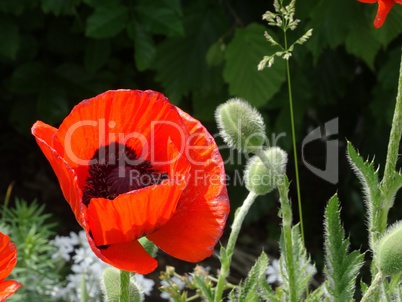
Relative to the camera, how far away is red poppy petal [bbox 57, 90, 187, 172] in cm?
Result: 88

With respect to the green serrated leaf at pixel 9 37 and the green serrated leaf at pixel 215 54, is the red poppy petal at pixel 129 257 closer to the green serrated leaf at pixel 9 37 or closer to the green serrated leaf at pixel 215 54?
the green serrated leaf at pixel 215 54

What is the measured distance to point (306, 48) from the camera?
8.02ft

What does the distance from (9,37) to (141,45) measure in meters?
0.47

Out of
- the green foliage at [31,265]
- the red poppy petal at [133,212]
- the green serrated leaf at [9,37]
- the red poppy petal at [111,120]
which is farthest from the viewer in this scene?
the green serrated leaf at [9,37]

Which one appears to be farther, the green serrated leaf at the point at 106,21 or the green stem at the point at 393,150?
the green serrated leaf at the point at 106,21

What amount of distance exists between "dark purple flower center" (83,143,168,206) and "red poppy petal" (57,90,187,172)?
12mm

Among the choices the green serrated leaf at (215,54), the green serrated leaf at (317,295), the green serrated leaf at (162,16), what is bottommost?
the green serrated leaf at (317,295)

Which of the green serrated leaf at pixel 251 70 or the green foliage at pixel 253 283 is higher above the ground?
the green serrated leaf at pixel 251 70

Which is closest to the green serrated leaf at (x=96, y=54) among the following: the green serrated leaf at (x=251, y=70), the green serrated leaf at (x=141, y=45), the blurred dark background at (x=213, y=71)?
the blurred dark background at (x=213, y=71)

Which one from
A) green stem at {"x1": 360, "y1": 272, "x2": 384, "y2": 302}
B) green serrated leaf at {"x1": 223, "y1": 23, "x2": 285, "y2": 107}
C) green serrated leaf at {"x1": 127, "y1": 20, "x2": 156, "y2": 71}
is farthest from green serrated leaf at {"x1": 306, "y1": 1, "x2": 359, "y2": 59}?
green stem at {"x1": 360, "y1": 272, "x2": 384, "y2": 302}

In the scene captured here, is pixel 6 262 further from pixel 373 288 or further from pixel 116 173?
pixel 373 288

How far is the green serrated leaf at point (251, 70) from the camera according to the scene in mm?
2268

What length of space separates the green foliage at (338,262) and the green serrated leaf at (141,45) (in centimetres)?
145

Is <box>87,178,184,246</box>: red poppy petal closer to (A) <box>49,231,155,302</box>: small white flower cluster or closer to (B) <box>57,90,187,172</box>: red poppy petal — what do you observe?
(B) <box>57,90,187,172</box>: red poppy petal
